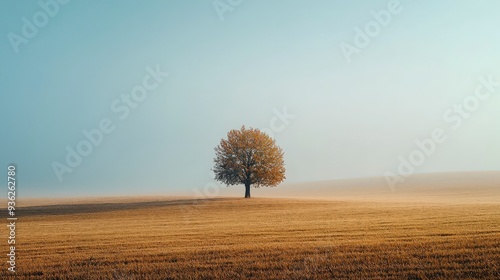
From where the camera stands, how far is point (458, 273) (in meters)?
12.1

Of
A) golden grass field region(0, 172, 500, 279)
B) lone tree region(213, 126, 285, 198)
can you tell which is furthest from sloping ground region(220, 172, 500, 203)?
golden grass field region(0, 172, 500, 279)

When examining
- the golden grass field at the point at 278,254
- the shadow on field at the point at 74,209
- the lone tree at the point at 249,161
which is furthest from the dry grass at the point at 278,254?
the lone tree at the point at 249,161

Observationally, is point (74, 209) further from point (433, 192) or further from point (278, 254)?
point (433, 192)

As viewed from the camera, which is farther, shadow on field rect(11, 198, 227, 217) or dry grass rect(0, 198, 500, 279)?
shadow on field rect(11, 198, 227, 217)

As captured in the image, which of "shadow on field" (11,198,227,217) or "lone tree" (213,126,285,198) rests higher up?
"lone tree" (213,126,285,198)

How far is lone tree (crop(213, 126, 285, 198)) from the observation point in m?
58.2

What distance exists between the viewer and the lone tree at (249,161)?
5819 centimetres

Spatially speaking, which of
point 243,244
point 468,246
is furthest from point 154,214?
point 468,246

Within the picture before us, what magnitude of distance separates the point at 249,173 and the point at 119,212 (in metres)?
20.8

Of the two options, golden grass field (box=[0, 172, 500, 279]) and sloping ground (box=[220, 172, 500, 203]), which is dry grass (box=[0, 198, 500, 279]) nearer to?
golden grass field (box=[0, 172, 500, 279])

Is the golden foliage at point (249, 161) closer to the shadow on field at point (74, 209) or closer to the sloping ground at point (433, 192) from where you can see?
the shadow on field at point (74, 209)

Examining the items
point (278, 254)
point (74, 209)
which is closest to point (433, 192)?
point (74, 209)

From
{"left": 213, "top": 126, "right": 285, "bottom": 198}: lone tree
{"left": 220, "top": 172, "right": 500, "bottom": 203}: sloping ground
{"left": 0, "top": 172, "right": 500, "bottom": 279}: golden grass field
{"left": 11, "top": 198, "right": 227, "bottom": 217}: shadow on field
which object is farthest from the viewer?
{"left": 220, "top": 172, "right": 500, "bottom": 203}: sloping ground

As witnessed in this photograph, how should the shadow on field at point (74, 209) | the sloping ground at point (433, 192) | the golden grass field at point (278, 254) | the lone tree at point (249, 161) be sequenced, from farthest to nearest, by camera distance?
the sloping ground at point (433, 192) → the lone tree at point (249, 161) → the shadow on field at point (74, 209) → the golden grass field at point (278, 254)
